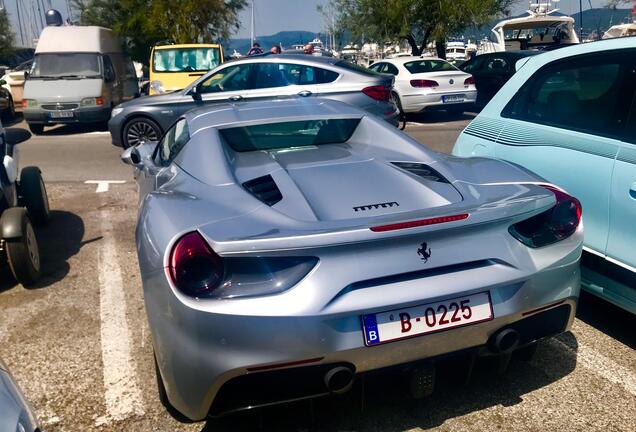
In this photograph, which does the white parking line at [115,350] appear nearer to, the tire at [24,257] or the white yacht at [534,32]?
the tire at [24,257]

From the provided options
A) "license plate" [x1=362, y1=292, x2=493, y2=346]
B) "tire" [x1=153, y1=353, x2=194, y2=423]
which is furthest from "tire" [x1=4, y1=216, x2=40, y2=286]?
"license plate" [x1=362, y1=292, x2=493, y2=346]

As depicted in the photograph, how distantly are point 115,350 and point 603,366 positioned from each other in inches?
106

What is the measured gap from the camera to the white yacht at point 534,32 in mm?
19062

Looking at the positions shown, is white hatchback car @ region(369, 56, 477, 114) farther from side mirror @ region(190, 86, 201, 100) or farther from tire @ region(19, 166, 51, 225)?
tire @ region(19, 166, 51, 225)

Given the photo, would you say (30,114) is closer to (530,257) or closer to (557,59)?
(557,59)

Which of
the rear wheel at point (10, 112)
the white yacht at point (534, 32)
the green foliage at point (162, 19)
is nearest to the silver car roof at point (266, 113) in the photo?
the rear wheel at point (10, 112)

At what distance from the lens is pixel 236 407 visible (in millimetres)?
2225

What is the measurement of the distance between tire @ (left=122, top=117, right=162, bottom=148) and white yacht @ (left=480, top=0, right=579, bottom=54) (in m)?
13.1

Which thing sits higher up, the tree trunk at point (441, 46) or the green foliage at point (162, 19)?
the green foliage at point (162, 19)

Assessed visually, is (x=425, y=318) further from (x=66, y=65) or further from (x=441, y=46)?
(x=441, y=46)

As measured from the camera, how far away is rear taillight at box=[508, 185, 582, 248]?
2.50 m

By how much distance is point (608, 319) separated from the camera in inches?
143

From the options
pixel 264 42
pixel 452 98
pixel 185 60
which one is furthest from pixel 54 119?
pixel 264 42

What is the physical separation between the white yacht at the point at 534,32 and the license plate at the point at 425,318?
→ 18393 millimetres
